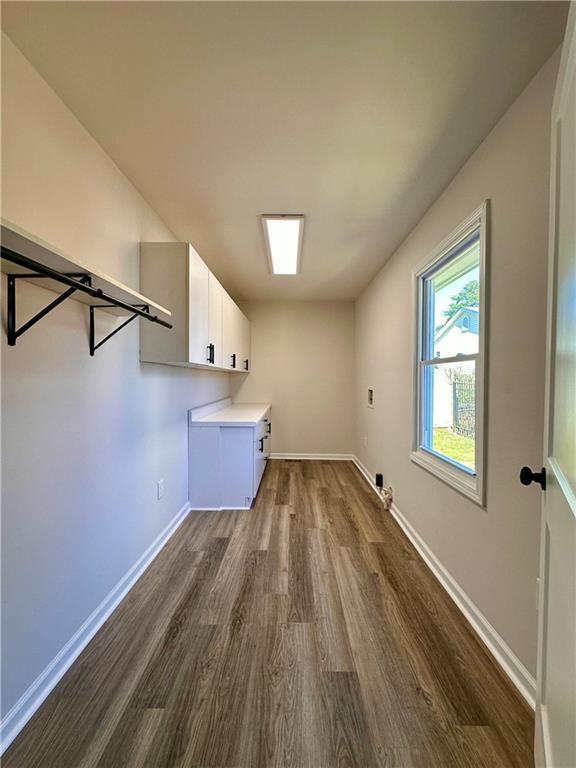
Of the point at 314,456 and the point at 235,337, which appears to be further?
the point at 314,456

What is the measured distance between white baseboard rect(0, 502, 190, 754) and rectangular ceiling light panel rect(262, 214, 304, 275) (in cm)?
255

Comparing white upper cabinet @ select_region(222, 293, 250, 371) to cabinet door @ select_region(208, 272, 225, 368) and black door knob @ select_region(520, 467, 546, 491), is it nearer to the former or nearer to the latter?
cabinet door @ select_region(208, 272, 225, 368)

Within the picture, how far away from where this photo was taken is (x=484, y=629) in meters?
1.55

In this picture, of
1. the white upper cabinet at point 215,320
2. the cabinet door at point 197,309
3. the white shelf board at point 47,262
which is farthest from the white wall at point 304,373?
the white shelf board at point 47,262

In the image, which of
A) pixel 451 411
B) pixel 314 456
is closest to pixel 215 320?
pixel 451 411

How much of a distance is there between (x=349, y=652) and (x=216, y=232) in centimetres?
292

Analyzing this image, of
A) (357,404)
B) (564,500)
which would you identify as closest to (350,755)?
(564,500)

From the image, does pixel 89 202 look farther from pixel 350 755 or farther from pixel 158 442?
pixel 350 755

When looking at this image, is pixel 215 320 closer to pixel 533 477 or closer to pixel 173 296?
pixel 173 296

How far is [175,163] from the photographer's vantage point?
5.91ft

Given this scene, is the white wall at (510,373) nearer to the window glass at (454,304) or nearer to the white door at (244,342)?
the window glass at (454,304)

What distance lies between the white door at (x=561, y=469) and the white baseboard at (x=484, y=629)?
0.29 metres

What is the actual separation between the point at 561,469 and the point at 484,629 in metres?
1.17

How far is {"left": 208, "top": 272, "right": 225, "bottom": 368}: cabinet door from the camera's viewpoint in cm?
276
